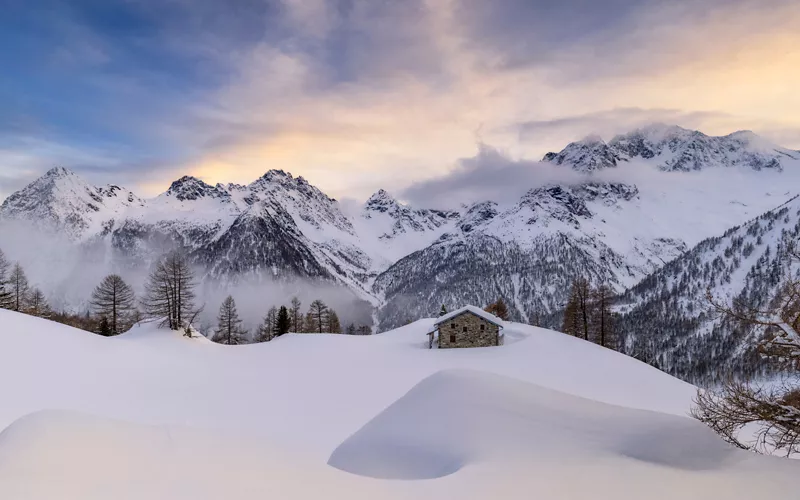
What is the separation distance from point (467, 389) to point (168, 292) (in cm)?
4132

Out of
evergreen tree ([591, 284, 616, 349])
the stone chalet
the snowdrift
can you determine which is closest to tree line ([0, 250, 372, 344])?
the stone chalet

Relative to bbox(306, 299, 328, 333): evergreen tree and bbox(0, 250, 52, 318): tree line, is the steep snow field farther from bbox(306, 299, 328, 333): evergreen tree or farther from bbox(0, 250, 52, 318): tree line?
bbox(306, 299, 328, 333): evergreen tree

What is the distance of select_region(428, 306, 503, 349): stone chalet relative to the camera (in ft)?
160

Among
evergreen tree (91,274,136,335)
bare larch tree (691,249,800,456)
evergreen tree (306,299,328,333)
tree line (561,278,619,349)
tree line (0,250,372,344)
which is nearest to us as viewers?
bare larch tree (691,249,800,456)

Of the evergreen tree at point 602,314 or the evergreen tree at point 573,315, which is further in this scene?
the evergreen tree at point 573,315

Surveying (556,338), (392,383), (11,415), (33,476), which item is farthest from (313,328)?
(33,476)

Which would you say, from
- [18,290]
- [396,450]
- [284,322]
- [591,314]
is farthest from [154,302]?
[396,450]

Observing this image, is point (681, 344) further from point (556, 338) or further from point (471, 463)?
point (471, 463)

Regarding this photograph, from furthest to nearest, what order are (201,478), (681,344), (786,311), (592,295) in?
(681,344) < (592,295) < (786,311) < (201,478)

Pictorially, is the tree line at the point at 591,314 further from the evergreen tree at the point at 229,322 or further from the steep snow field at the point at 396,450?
the evergreen tree at the point at 229,322

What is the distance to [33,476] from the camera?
587 centimetres

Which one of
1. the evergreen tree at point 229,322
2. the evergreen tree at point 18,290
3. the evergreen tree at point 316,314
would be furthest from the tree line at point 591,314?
the evergreen tree at point 18,290

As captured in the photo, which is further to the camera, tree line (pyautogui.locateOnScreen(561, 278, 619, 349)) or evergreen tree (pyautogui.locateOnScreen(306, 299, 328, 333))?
evergreen tree (pyautogui.locateOnScreen(306, 299, 328, 333))

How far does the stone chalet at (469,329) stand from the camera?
4891cm
